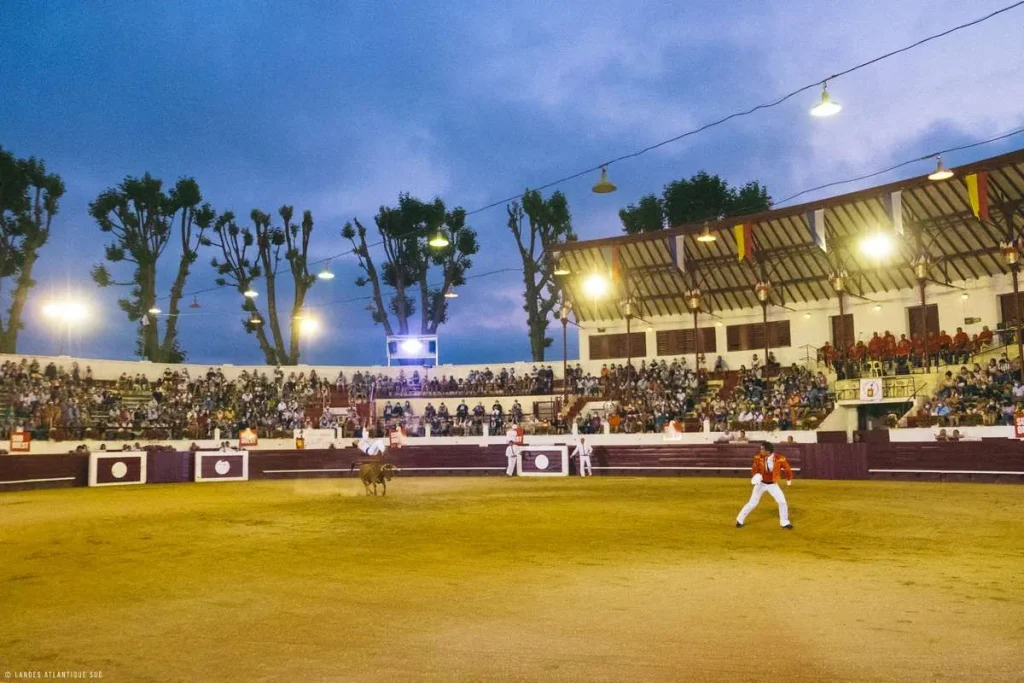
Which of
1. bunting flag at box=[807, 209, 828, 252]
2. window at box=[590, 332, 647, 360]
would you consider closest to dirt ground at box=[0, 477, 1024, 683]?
bunting flag at box=[807, 209, 828, 252]

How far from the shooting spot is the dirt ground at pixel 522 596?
17.9ft

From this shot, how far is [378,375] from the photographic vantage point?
146 feet

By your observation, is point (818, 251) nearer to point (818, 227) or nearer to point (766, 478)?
point (818, 227)

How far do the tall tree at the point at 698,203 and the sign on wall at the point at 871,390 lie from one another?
74.7 ft

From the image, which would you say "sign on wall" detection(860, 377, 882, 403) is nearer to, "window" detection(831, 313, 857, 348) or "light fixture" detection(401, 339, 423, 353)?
"window" detection(831, 313, 857, 348)

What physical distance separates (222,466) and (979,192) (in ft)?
96.6

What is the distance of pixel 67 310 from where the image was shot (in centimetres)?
3569

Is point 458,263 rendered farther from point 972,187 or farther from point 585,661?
point 585,661

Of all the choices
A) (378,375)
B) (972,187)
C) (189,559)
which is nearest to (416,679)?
(189,559)

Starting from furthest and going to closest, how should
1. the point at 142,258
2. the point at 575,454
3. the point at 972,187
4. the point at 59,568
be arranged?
1. the point at 142,258
2. the point at 575,454
3. the point at 972,187
4. the point at 59,568

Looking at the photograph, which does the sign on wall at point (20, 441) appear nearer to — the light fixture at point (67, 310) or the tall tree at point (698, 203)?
the light fixture at point (67, 310)

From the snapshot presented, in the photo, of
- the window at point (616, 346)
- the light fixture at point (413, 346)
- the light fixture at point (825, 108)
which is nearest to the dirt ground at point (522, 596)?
the light fixture at point (825, 108)

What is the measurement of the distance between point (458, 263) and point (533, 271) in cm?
502

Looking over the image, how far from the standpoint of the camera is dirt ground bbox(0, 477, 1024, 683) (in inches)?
215
